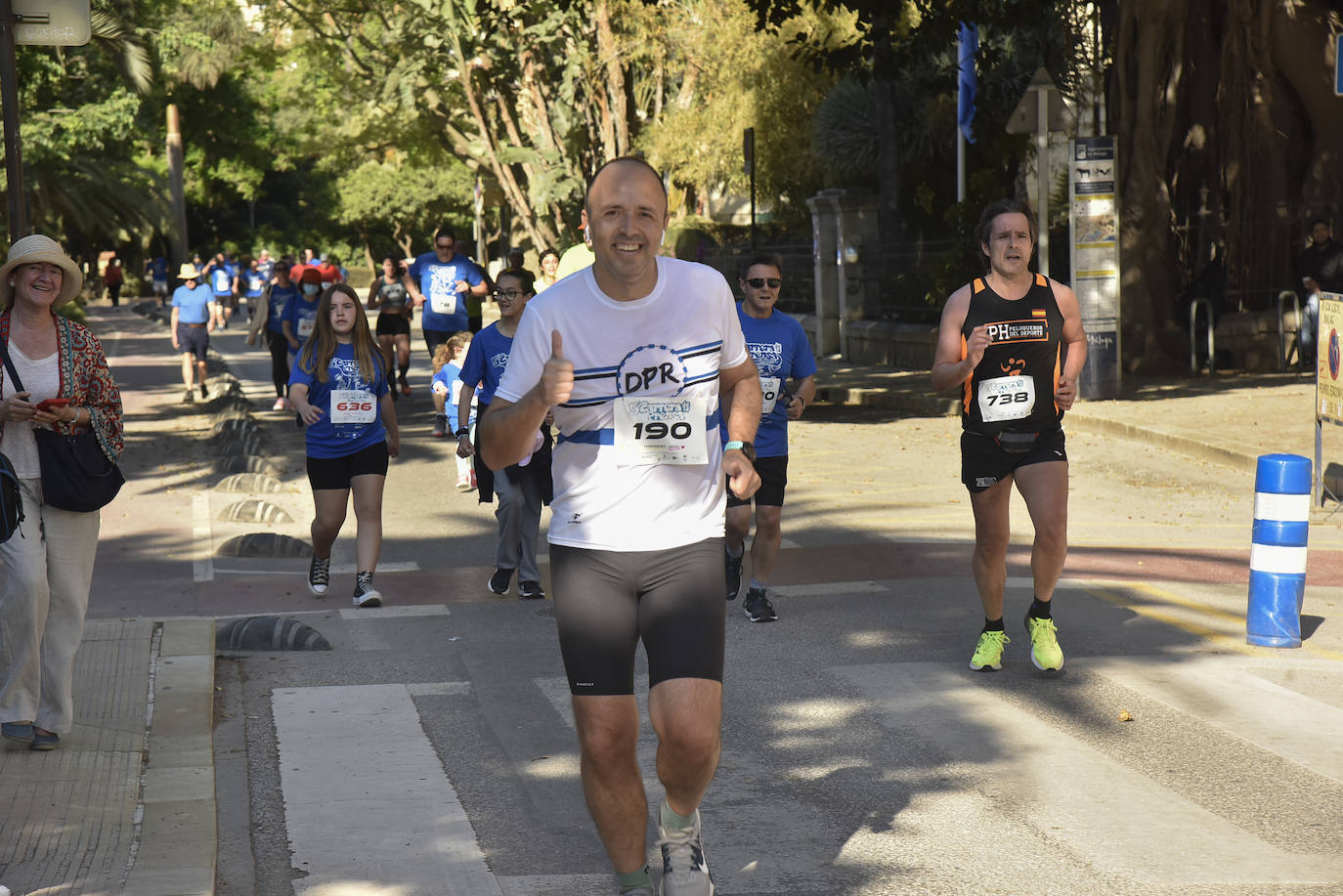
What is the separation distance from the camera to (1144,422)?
52.6 ft

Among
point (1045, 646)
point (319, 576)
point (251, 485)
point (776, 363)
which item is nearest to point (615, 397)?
point (1045, 646)

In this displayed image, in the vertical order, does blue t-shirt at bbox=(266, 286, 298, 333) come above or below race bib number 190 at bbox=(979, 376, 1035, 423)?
above

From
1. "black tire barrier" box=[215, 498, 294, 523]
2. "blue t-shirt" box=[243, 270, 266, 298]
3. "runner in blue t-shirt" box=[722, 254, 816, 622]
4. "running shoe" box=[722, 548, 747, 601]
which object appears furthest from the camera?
"blue t-shirt" box=[243, 270, 266, 298]

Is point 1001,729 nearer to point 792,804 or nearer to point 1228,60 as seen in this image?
point 792,804

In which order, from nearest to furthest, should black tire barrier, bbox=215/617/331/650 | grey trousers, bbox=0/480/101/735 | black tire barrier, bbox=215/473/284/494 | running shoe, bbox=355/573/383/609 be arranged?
1. grey trousers, bbox=0/480/101/735
2. black tire barrier, bbox=215/617/331/650
3. running shoe, bbox=355/573/383/609
4. black tire barrier, bbox=215/473/284/494

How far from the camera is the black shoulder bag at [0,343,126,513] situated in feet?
19.0

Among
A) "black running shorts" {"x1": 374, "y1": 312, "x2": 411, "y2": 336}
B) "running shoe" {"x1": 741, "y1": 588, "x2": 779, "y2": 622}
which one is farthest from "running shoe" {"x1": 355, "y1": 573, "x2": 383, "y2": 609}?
"black running shorts" {"x1": 374, "y1": 312, "x2": 411, "y2": 336}

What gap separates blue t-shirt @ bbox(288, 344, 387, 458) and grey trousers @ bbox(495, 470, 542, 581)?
30.2 inches

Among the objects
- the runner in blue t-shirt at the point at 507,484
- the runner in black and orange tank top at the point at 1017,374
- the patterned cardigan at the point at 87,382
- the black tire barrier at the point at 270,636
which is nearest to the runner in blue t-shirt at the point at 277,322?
the runner in blue t-shirt at the point at 507,484

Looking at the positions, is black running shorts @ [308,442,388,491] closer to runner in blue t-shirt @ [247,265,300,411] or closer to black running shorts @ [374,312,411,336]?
runner in blue t-shirt @ [247,265,300,411]

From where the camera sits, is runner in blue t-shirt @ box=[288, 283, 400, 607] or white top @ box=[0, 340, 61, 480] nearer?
white top @ box=[0, 340, 61, 480]

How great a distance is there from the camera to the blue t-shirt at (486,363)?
9.00 metres

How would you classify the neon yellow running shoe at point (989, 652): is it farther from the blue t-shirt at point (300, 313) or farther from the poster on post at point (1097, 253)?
the poster on post at point (1097, 253)

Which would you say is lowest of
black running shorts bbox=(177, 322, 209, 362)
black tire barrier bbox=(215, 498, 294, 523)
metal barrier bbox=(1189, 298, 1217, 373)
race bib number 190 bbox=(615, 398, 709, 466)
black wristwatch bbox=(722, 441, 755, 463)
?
black tire barrier bbox=(215, 498, 294, 523)
